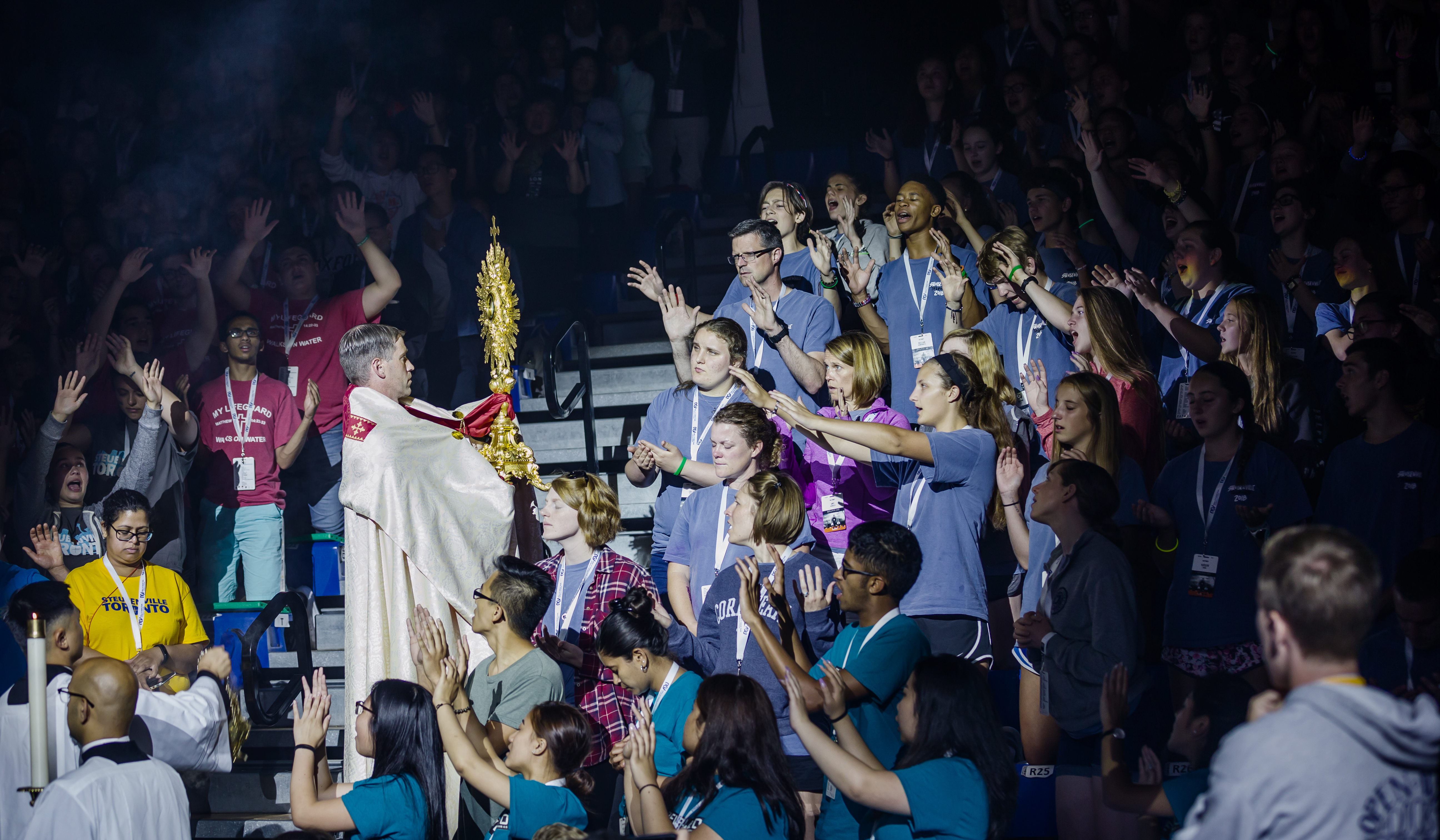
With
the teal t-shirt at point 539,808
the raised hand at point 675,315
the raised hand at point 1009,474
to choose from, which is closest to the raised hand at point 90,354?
the raised hand at point 675,315

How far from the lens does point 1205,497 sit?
14.6 feet

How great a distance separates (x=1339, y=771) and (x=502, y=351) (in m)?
4.06

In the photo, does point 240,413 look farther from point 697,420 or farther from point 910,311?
point 910,311

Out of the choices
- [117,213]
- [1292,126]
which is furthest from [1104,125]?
[117,213]

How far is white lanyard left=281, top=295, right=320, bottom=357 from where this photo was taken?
24.8 feet

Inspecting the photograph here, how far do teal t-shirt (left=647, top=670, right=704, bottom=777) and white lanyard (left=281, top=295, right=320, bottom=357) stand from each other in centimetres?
449

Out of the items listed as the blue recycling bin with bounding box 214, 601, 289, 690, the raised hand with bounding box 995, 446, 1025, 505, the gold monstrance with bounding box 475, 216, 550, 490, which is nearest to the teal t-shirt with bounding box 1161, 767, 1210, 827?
the raised hand with bounding box 995, 446, 1025, 505

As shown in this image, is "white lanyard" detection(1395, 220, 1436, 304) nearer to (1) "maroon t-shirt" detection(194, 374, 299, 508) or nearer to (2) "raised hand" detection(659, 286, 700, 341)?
(2) "raised hand" detection(659, 286, 700, 341)

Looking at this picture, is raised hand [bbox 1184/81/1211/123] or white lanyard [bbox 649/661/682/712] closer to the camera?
white lanyard [bbox 649/661/682/712]

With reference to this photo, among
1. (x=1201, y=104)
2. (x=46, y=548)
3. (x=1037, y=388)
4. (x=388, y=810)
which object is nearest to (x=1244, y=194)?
(x=1201, y=104)

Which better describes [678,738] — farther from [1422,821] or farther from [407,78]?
[407,78]

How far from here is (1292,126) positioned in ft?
23.3

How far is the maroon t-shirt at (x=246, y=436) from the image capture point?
6.82m

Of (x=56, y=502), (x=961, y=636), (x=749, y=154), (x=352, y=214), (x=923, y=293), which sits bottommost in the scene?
(x=961, y=636)
